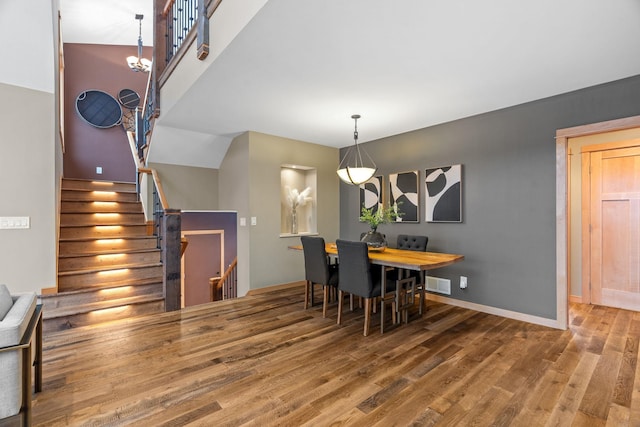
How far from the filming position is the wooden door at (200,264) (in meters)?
6.78

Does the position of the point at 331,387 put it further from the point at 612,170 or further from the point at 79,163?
the point at 79,163

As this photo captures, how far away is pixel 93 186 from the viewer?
17.0 feet

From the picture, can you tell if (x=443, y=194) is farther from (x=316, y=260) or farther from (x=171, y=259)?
(x=171, y=259)

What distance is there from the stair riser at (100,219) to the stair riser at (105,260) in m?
0.73

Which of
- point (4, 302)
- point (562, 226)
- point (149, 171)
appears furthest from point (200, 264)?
point (562, 226)

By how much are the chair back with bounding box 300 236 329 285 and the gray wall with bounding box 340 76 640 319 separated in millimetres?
1635

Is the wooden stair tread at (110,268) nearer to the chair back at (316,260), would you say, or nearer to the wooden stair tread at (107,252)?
the wooden stair tread at (107,252)

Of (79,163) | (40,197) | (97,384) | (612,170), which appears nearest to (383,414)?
(97,384)

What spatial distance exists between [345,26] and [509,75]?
168cm

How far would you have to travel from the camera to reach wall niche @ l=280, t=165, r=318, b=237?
17.3 ft

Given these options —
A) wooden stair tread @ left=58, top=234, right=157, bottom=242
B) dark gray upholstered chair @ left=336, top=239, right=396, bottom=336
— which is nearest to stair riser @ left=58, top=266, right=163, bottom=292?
wooden stair tread @ left=58, top=234, right=157, bottom=242

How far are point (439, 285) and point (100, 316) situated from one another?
13.1ft

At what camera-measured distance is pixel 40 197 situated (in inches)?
123

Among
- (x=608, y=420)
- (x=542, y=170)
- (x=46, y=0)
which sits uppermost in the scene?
(x=46, y=0)
